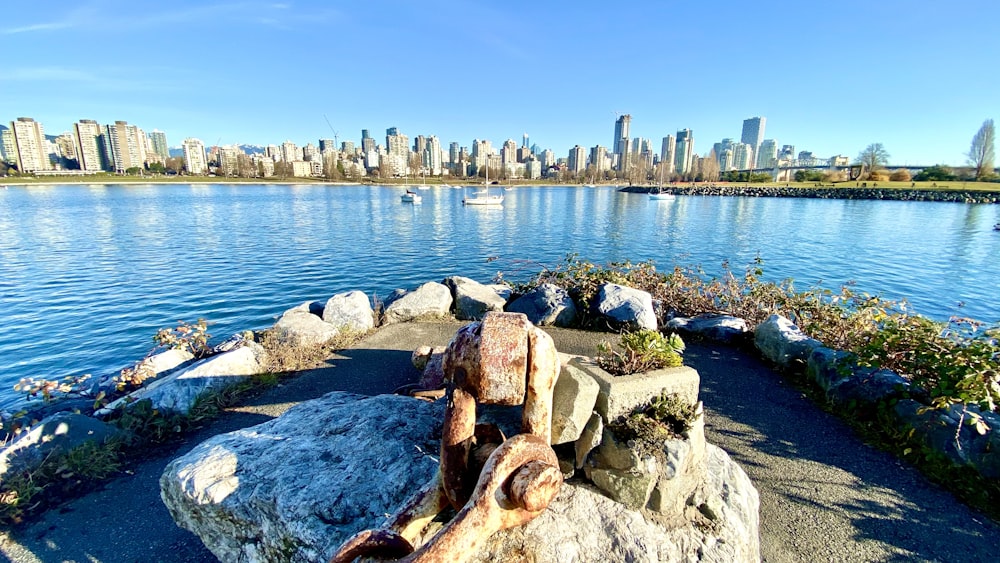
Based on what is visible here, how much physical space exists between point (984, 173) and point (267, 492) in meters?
162

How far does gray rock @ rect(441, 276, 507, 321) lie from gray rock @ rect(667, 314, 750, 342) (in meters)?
4.22

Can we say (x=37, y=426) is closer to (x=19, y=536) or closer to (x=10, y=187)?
(x=19, y=536)

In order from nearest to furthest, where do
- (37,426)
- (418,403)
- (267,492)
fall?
(267,492) → (418,403) → (37,426)

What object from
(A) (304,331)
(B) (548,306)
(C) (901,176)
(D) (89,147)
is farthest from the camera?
(D) (89,147)

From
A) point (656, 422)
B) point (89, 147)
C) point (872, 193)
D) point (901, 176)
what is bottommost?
point (656, 422)

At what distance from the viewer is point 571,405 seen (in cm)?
325

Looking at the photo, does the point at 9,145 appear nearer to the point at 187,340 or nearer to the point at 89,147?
the point at 89,147

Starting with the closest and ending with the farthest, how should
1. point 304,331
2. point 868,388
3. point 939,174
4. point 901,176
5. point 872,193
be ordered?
1. point 868,388
2. point 304,331
3. point 872,193
4. point 939,174
5. point 901,176

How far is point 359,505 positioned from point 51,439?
4.83 meters

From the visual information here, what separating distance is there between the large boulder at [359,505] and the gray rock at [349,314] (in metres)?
5.93

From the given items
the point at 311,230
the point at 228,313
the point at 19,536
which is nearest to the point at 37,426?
the point at 19,536

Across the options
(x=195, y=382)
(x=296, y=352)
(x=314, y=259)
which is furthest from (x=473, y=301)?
(x=314, y=259)

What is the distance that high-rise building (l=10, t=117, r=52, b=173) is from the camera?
179m

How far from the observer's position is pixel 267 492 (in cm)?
322
